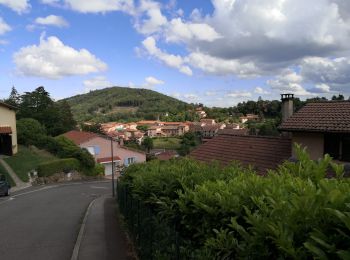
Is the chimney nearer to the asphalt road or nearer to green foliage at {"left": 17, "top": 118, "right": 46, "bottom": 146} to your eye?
the asphalt road

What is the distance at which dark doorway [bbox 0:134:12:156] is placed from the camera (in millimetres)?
49781

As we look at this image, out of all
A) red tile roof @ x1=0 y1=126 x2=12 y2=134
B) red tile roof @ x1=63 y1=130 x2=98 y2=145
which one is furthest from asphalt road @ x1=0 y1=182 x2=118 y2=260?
red tile roof @ x1=63 y1=130 x2=98 y2=145

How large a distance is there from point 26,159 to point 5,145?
3.21 metres

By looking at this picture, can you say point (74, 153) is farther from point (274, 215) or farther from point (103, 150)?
point (274, 215)

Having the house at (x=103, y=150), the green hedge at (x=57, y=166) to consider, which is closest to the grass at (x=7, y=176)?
the green hedge at (x=57, y=166)

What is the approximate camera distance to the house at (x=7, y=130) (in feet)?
158

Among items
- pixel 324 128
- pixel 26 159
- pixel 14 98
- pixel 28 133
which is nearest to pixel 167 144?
pixel 14 98

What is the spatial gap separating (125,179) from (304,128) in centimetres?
725

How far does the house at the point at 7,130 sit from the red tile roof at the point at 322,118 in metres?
39.0

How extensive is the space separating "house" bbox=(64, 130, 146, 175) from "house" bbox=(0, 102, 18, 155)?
503 inches

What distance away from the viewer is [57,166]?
163 ft

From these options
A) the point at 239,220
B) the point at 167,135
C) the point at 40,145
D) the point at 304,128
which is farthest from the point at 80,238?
the point at 167,135

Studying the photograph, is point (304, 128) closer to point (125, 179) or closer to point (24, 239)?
point (125, 179)

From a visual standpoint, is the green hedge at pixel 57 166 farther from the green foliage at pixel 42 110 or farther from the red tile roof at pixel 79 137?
the green foliage at pixel 42 110
